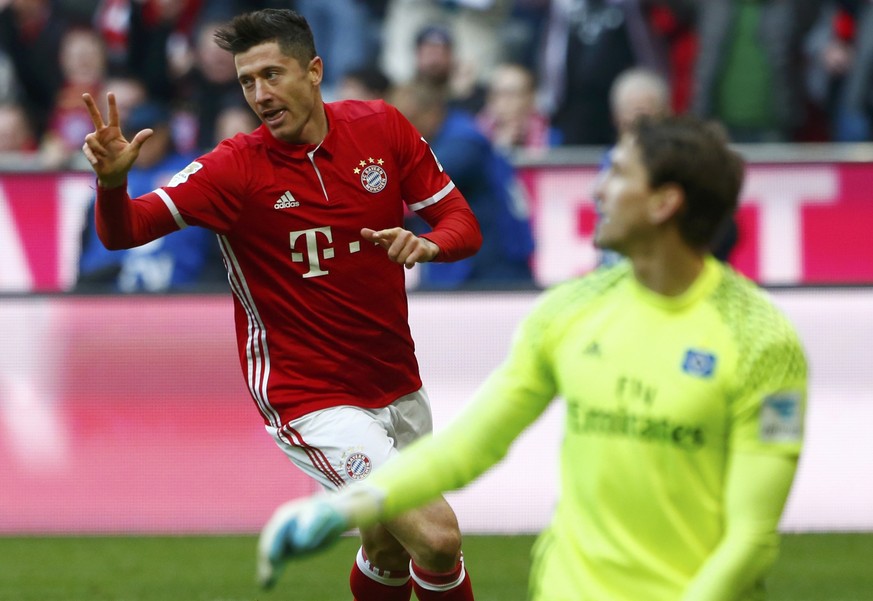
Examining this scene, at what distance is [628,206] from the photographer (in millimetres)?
3436

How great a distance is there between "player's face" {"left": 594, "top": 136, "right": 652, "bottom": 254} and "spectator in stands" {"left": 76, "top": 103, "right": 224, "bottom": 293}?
7.04 m

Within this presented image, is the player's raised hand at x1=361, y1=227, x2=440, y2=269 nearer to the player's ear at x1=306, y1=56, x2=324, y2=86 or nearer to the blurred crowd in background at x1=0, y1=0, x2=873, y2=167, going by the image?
the player's ear at x1=306, y1=56, x2=324, y2=86

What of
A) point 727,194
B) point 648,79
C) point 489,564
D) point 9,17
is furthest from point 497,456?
point 9,17

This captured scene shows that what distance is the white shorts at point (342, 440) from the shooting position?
5570 mm

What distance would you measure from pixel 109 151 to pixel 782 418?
268 centimetres

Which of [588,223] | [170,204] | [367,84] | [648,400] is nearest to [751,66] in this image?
[588,223]

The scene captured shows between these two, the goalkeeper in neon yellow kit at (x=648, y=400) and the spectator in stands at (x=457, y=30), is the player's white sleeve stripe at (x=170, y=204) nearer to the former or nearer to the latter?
the goalkeeper in neon yellow kit at (x=648, y=400)

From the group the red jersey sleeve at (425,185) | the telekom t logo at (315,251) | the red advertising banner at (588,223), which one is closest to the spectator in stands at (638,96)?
the red advertising banner at (588,223)

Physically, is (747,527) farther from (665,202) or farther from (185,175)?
(185,175)

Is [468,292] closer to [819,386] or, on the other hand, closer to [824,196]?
[819,386]

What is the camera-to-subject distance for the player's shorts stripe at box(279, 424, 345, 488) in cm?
566

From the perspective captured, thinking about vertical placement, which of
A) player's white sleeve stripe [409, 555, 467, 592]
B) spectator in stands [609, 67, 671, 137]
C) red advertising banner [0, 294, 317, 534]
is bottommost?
red advertising banner [0, 294, 317, 534]

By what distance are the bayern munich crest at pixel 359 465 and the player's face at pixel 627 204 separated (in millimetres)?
2274

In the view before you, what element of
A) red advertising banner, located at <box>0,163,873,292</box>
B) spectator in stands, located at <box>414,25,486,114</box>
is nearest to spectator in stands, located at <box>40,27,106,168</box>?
red advertising banner, located at <box>0,163,873,292</box>
